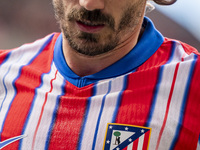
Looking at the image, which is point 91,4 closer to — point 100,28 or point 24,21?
point 100,28

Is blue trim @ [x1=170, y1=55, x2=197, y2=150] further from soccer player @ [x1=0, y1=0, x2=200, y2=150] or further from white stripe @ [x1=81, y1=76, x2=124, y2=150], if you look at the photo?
white stripe @ [x1=81, y1=76, x2=124, y2=150]

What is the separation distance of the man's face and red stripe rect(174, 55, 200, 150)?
0.75 ft

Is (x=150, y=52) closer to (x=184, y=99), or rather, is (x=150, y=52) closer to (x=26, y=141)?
(x=184, y=99)

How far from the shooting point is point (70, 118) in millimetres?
934

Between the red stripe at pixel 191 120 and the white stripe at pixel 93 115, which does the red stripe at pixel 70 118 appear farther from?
the red stripe at pixel 191 120

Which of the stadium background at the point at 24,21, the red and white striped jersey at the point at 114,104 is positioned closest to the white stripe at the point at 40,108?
the red and white striped jersey at the point at 114,104

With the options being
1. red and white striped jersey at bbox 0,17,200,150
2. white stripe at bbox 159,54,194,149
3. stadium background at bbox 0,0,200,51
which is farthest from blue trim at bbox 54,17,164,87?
stadium background at bbox 0,0,200,51

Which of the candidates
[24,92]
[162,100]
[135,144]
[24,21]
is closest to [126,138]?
[135,144]

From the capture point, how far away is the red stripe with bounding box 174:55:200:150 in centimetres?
86

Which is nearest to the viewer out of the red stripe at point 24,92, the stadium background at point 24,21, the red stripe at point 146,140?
the red stripe at point 146,140

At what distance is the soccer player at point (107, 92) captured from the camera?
87 centimetres

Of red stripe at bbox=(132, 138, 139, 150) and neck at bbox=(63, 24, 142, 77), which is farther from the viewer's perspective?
neck at bbox=(63, 24, 142, 77)

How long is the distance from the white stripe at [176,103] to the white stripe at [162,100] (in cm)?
2

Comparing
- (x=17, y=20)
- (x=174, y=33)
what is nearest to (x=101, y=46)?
(x=174, y=33)
